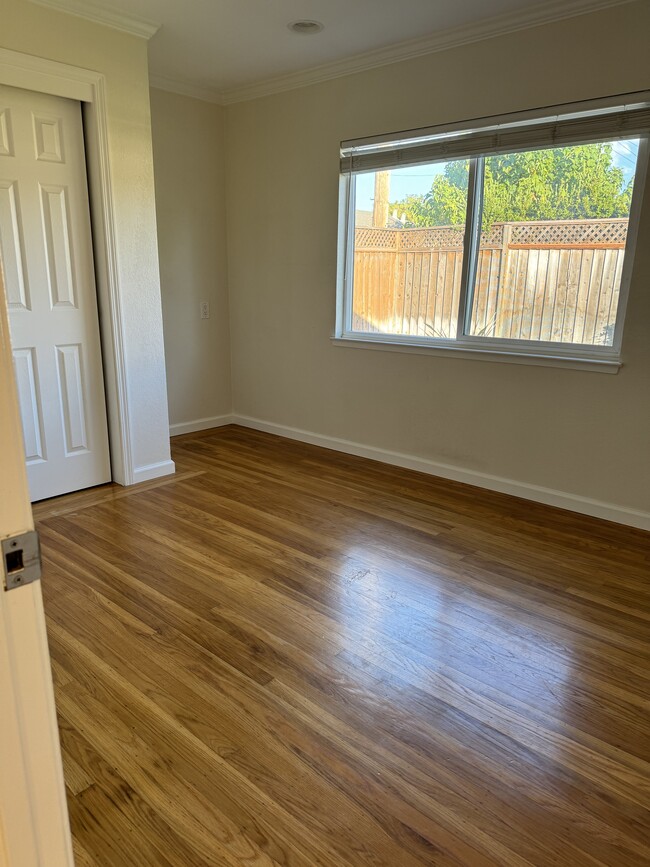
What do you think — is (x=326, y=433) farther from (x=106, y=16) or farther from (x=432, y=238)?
(x=106, y=16)

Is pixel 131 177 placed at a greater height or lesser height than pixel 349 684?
greater

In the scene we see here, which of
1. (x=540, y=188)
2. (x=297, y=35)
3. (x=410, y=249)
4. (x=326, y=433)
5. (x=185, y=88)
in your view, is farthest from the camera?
(x=326, y=433)

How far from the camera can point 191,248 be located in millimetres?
4699

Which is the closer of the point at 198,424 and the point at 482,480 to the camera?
the point at 482,480

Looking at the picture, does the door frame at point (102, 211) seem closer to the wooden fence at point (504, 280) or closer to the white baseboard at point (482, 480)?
the white baseboard at point (482, 480)

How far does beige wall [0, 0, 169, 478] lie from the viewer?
297cm

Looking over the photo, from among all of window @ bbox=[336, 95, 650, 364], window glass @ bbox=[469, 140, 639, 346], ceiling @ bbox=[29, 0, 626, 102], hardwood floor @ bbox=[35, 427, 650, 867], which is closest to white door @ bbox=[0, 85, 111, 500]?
hardwood floor @ bbox=[35, 427, 650, 867]

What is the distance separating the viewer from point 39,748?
0.75m

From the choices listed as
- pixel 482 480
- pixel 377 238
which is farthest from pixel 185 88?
pixel 482 480

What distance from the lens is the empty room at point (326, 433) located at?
151 centimetres

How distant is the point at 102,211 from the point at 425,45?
211cm

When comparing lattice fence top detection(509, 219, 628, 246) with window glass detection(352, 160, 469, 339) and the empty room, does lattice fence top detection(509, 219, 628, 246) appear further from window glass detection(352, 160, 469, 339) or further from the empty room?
window glass detection(352, 160, 469, 339)

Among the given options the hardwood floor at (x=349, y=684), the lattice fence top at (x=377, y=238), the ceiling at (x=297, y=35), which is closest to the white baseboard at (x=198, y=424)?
the hardwood floor at (x=349, y=684)

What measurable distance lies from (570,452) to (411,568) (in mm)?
1284
